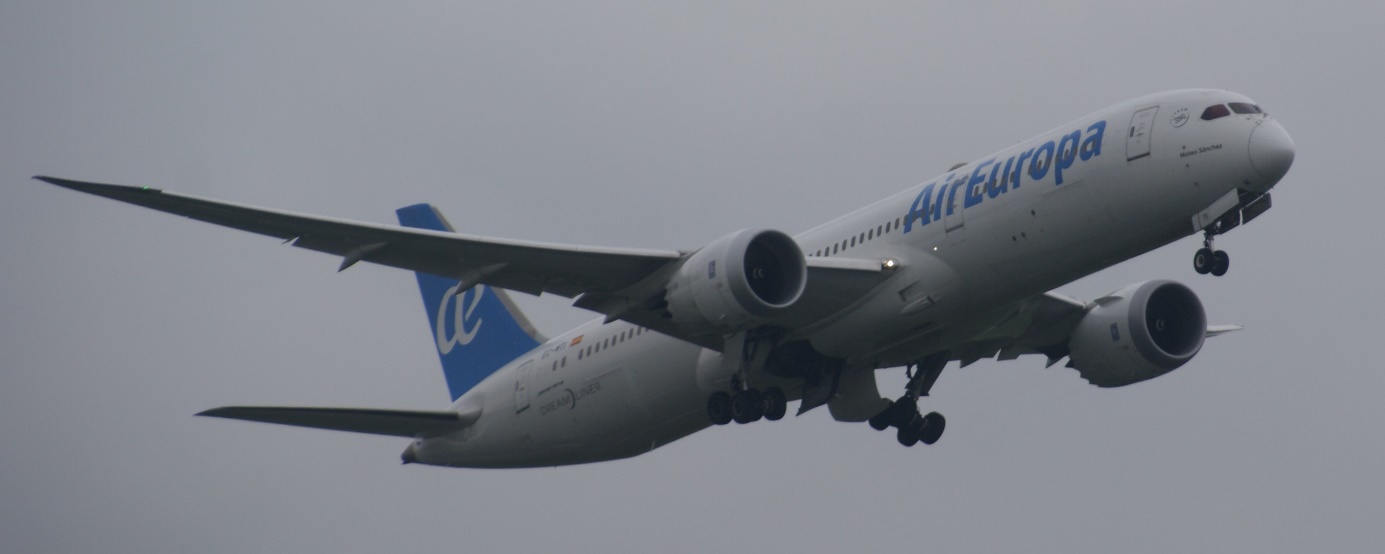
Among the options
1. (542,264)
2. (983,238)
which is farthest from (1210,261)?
(542,264)

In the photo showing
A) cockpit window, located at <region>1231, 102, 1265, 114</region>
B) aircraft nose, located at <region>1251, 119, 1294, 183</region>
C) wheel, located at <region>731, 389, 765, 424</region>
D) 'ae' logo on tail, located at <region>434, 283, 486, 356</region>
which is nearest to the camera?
aircraft nose, located at <region>1251, 119, 1294, 183</region>

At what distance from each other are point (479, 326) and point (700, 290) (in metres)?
11.5

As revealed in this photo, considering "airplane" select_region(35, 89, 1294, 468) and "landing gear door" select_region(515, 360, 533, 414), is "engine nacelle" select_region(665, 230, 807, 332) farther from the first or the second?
"landing gear door" select_region(515, 360, 533, 414)

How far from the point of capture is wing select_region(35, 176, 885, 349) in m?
28.8

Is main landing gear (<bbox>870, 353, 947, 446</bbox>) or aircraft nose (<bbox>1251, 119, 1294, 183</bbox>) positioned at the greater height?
aircraft nose (<bbox>1251, 119, 1294, 183</bbox>)

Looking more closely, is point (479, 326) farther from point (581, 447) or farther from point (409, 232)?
point (409, 232)

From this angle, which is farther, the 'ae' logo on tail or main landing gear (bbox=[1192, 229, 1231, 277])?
the 'ae' logo on tail

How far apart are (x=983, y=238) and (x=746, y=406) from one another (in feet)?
17.7

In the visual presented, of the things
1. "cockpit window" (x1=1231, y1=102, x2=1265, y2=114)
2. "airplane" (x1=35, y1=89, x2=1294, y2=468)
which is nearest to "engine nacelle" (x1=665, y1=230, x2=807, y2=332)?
"airplane" (x1=35, y1=89, x2=1294, y2=468)

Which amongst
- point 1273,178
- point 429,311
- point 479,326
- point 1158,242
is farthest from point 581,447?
point 1273,178

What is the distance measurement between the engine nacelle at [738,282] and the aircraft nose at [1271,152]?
295 inches

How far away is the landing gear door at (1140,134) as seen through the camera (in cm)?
2873

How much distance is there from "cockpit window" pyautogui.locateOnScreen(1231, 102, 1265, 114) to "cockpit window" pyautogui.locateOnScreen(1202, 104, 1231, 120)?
15 centimetres

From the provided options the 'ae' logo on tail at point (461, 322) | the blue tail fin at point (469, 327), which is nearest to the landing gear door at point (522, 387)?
the blue tail fin at point (469, 327)
